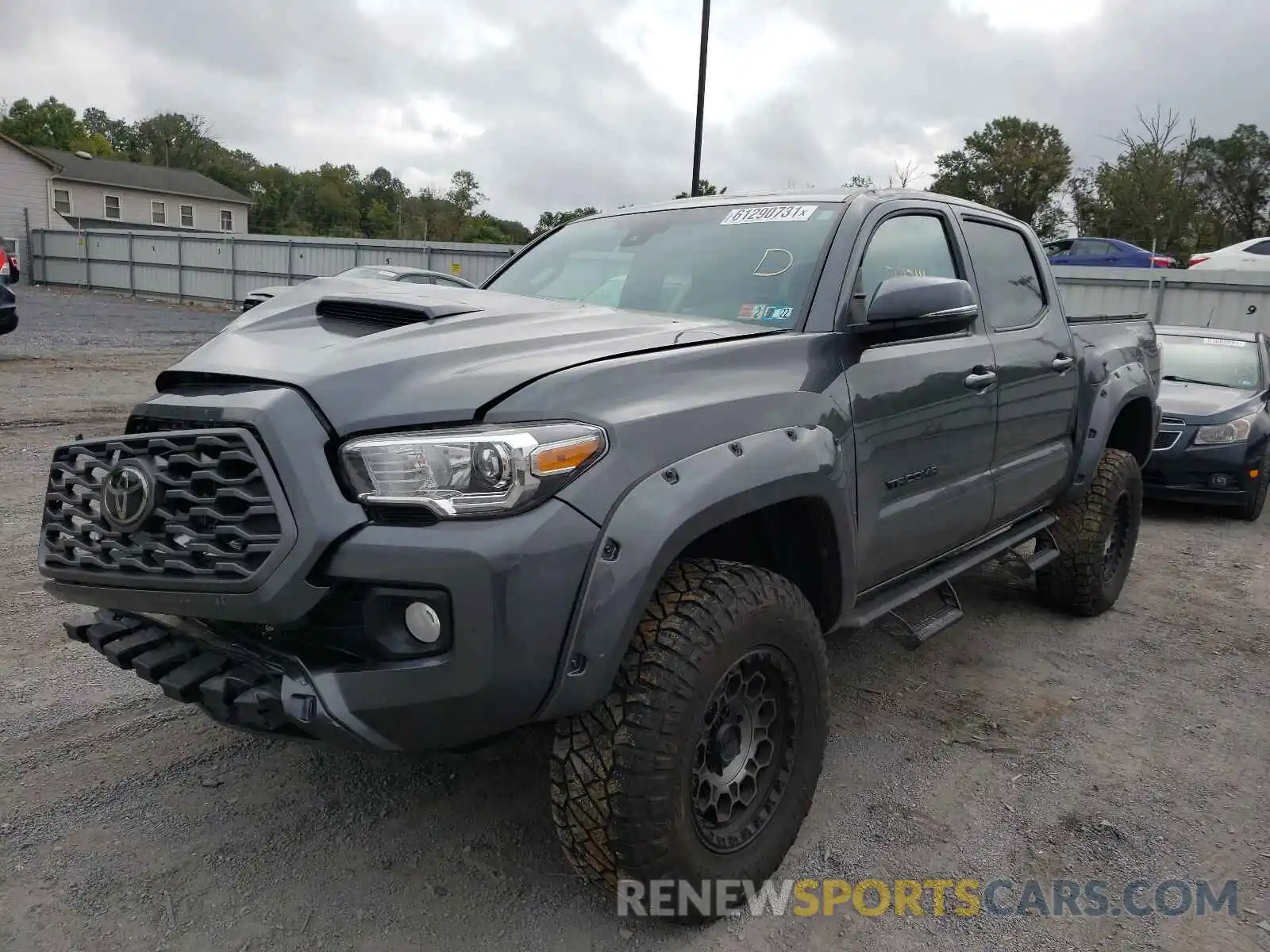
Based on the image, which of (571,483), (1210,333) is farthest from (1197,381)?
(571,483)

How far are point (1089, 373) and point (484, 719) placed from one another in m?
3.69

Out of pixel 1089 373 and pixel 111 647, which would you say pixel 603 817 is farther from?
pixel 1089 373

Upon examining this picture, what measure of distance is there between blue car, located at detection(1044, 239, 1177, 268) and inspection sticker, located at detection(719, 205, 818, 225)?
19687mm

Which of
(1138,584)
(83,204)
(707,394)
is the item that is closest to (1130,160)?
(1138,584)

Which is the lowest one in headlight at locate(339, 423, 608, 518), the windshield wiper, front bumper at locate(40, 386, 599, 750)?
front bumper at locate(40, 386, 599, 750)

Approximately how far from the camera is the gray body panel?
1943 mm

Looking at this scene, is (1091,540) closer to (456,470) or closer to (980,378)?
(980,378)

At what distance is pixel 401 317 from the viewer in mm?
2496

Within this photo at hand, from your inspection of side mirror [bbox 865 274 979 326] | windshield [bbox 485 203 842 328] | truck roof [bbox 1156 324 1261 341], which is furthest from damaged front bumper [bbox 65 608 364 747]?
truck roof [bbox 1156 324 1261 341]

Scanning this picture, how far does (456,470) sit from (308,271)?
81.7 feet

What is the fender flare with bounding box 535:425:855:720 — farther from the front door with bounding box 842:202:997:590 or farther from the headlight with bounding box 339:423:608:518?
the front door with bounding box 842:202:997:590

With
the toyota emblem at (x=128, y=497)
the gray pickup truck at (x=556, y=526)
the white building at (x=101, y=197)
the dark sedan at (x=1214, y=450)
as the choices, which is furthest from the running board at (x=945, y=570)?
the white building at (x=101, y=197)

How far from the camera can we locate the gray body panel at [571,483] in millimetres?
1943

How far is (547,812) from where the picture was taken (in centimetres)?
283
